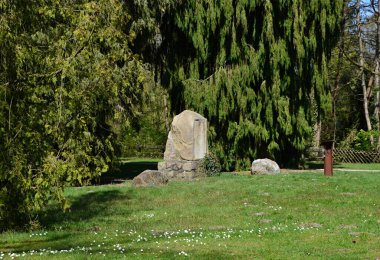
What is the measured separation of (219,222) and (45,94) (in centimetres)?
493

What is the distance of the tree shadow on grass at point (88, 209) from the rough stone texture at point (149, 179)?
4.00 ft

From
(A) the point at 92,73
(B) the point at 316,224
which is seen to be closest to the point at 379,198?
(B) the point at 316,224

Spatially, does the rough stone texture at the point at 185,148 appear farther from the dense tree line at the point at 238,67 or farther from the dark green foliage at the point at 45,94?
the dark green foliage at the point at 45,94

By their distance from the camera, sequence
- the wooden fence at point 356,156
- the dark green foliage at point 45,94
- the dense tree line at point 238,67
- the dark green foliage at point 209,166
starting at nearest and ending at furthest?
the dark green foliage at point 45,94 < the dark green foliage at point 209,166 < the dense tree line at point 238,67 < the wooden fence at point 356,156

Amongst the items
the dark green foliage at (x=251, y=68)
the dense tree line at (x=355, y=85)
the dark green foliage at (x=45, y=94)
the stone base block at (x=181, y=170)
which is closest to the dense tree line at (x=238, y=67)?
the dark green foliage at (x=251, y=68)

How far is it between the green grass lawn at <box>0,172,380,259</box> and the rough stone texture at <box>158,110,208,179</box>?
115 centimetres

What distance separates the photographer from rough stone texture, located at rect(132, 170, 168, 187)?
2252 cm

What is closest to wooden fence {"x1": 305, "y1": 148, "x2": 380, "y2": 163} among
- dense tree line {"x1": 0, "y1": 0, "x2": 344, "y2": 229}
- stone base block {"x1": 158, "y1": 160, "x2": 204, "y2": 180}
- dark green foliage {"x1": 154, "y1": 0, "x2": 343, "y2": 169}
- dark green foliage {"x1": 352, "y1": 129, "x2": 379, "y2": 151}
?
dark green foliage {"x1": 352, "y1": 129, "x2": 379, "y2": 151}

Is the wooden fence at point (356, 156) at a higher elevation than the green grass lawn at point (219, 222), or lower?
higher

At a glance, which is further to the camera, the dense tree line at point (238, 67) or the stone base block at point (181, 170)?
the dense tree line at point (238, 67)

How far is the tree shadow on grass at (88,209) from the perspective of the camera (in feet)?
53.5

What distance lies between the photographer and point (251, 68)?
29859mm

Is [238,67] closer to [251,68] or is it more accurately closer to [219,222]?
[251,68]

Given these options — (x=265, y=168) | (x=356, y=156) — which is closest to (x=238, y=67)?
(x=265, y=168)
